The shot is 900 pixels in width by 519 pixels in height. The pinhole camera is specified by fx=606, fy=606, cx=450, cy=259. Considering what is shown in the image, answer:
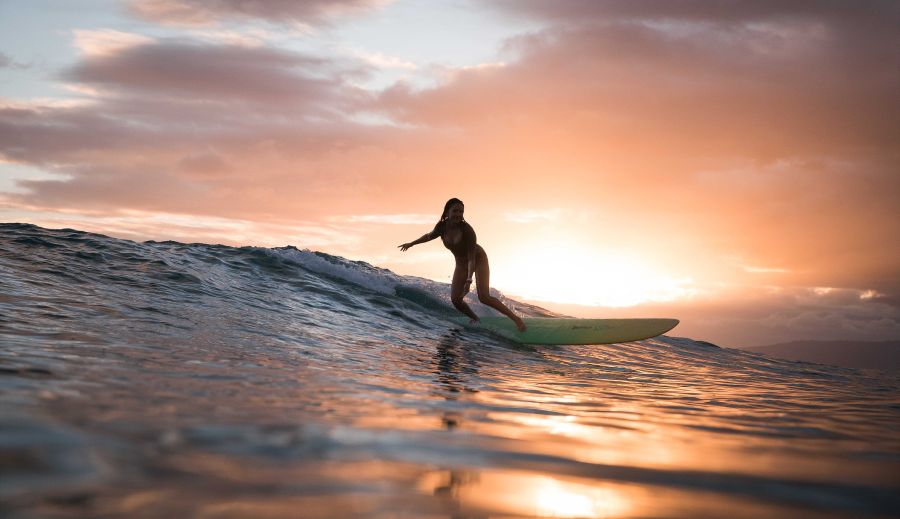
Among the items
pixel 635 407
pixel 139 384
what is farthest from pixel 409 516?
pixel 635 407

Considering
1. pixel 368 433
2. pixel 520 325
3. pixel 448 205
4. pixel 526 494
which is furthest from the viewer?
pixel 520 325

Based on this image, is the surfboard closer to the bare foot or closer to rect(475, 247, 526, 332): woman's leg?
the bare foot

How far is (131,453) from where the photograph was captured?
2334 millimetres

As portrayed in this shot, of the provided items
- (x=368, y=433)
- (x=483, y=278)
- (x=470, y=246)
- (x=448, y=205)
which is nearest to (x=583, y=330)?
(x=483, y=278)

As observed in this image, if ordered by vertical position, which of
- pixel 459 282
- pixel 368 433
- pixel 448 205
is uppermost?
pixel 448 205

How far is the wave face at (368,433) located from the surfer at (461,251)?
3311mm

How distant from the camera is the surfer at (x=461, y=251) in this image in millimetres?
10711

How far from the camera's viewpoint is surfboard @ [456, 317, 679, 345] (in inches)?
435

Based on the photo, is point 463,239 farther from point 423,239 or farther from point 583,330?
point 583,330

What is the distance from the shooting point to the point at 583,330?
1134 cm

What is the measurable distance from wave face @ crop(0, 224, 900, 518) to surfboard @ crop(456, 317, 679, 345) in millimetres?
2983

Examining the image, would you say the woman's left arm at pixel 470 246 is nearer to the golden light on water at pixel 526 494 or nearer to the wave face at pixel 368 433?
the wave face at pixel 368 433

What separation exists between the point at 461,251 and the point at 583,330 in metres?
2.72

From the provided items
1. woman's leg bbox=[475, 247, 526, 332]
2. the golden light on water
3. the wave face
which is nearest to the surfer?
woman's leg bbox=[475, 247, 526, 332]
